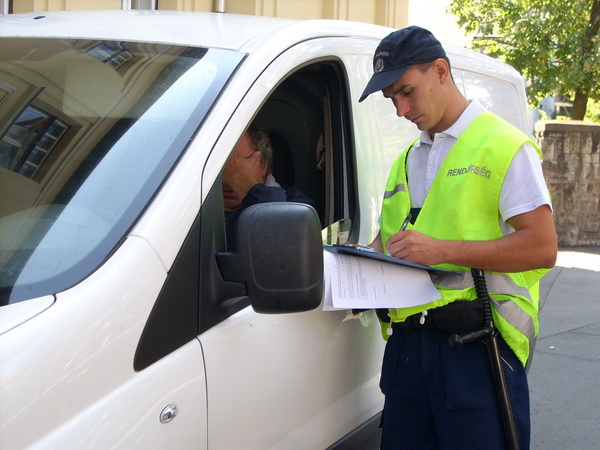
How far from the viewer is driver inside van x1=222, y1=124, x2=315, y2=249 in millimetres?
2762

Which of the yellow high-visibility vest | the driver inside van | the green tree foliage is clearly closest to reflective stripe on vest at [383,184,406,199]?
the yellow high-visibility vest

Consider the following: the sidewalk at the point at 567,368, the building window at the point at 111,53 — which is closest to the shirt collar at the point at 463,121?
the building window at the point at 111,53

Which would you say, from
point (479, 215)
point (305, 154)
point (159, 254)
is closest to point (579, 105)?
point (305, 154)

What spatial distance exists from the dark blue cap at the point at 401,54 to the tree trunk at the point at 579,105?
1320 cm

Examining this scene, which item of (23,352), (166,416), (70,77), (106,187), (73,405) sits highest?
(70,77)

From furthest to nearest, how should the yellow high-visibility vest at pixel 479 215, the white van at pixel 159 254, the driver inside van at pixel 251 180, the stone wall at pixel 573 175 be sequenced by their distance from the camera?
the stone wall at pixel 573 175 → the driver inside van at pixel 251 180 → the yellow high-visibility vest at pixel 479 215 → the white van at pixel 159 254

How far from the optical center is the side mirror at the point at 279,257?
183 centimetres

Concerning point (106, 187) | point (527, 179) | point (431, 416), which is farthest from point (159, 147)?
point (431, 416)

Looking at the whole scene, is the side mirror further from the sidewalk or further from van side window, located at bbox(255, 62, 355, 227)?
the sidewalk

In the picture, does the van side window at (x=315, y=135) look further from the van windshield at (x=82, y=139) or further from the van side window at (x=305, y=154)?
the van windshield at (x=82, y=139)

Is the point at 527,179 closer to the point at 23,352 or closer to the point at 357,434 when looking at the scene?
the point at 357,434

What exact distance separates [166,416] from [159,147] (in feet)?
2.12

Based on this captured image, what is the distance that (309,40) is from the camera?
255cm

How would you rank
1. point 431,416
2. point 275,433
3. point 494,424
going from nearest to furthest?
1. point 275,433
2. point 494,424
3. point 431,416
